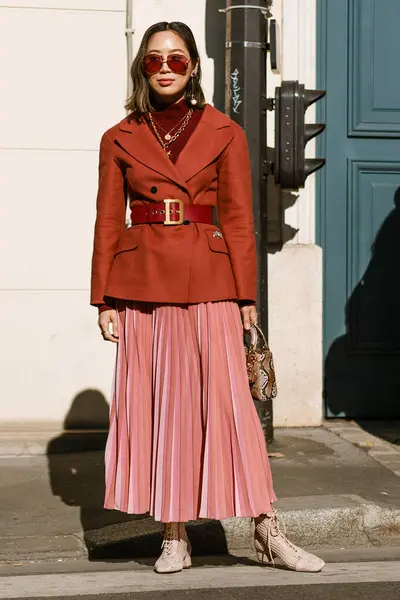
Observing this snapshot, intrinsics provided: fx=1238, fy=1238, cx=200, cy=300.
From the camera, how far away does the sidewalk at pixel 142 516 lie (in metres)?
5.39

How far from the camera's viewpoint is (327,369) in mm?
8336

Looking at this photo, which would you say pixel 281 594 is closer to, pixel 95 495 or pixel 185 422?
pixel 185 422

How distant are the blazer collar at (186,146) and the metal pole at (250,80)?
2061 mm

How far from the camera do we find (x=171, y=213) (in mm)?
4855

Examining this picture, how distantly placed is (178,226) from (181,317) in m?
0.36

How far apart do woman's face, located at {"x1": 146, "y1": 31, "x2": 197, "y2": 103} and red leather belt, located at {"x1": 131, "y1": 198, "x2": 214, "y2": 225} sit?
1.45 feet

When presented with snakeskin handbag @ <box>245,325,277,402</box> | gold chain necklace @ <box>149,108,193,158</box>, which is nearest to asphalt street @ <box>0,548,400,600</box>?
snakeskin handbag @ <box>245,325,277,402</box>

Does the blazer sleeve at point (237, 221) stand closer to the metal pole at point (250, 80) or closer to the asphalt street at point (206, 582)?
the asphalt street at point (206, 582)

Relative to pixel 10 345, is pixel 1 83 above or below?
above

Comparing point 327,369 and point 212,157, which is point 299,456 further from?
point 212,157

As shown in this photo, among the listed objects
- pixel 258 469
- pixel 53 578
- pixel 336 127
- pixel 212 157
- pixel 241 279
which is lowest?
pixel 53 578

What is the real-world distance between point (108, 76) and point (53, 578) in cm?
379

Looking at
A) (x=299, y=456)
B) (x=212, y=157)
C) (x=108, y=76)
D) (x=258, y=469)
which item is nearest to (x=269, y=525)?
(x=258, y=469)

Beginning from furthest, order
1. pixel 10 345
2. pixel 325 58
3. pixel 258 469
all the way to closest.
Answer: pixel 325 58, pixel 10 345, pixel 258 469
